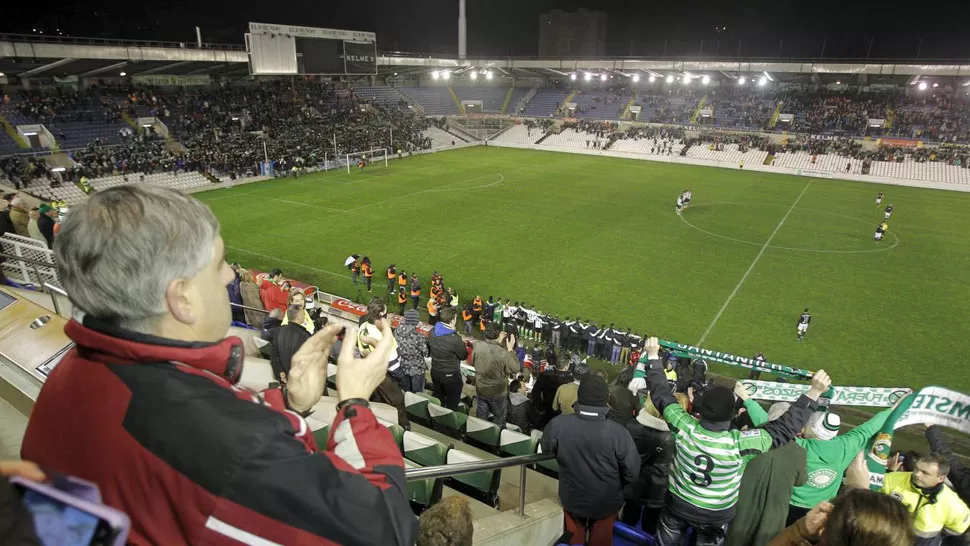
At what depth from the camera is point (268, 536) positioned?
1.30 meters

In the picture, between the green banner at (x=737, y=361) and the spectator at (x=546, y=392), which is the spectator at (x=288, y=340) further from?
the green banner at (x=737, y=361)

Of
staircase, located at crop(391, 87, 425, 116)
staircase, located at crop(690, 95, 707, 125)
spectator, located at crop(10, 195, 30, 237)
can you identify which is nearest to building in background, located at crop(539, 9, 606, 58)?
staircase, located at crop(391, 87, 425, 116)

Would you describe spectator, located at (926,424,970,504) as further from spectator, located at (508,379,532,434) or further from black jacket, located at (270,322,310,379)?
black jacket, located at (270,322,310,379)

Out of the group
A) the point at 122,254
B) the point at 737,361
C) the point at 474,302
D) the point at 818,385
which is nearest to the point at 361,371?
the point at 122,254

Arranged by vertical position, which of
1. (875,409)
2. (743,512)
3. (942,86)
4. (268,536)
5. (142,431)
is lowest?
(875,409)

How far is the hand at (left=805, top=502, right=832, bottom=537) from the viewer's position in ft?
9.31

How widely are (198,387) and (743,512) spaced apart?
4.32 meters

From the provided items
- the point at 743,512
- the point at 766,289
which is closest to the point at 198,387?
the point at 743,512

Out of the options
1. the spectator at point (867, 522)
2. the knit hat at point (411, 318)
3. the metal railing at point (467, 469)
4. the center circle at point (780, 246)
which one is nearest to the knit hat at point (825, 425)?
the metal railing at point (467, 469)

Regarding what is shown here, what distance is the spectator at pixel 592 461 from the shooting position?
4352mm

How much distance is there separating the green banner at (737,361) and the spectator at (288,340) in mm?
10297

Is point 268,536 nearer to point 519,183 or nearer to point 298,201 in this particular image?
point 298,201

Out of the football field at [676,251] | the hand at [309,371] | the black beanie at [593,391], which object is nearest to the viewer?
the hand at [309,371]

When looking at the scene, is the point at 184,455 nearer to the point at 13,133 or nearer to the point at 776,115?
the point at 13,133
